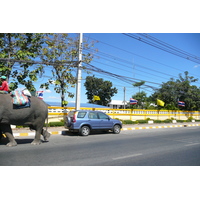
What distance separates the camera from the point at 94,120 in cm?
1159

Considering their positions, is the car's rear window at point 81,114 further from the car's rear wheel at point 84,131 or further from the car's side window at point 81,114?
the car's rear wheel at point 84,131

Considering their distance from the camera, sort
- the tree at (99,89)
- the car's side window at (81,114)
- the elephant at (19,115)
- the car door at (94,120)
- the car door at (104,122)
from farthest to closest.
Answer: the tree at (99,89) < the car door at (104,122) < the car door at (94,120) < the car's side window at (81,114) < the elephant at (19,115)

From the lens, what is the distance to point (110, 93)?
44.5 m

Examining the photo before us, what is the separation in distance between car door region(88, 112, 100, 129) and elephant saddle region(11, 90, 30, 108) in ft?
16.1

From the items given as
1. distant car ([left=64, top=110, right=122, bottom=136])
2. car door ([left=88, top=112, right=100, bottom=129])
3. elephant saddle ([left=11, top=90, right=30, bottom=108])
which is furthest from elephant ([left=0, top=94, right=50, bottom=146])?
car door ([left=88, top=112, right=100, bottom=129])

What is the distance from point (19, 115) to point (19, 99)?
633 mm

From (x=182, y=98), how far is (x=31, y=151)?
90.0ft

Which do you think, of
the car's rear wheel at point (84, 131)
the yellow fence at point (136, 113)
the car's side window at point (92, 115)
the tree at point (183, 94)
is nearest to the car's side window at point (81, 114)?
the car's side window at point (92, 115)

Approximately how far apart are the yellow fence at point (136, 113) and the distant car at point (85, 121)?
3573 millimetres

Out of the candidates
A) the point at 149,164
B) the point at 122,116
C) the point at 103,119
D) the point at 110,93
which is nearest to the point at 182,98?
the point at 122,116

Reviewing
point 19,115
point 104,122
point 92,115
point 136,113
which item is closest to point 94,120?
point 92,115

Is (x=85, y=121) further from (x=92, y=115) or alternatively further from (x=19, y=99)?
(x=19, y=99)

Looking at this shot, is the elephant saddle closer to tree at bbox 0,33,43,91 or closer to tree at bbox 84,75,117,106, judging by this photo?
tree at bbox 0,33,43,91

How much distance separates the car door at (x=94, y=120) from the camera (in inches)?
452
